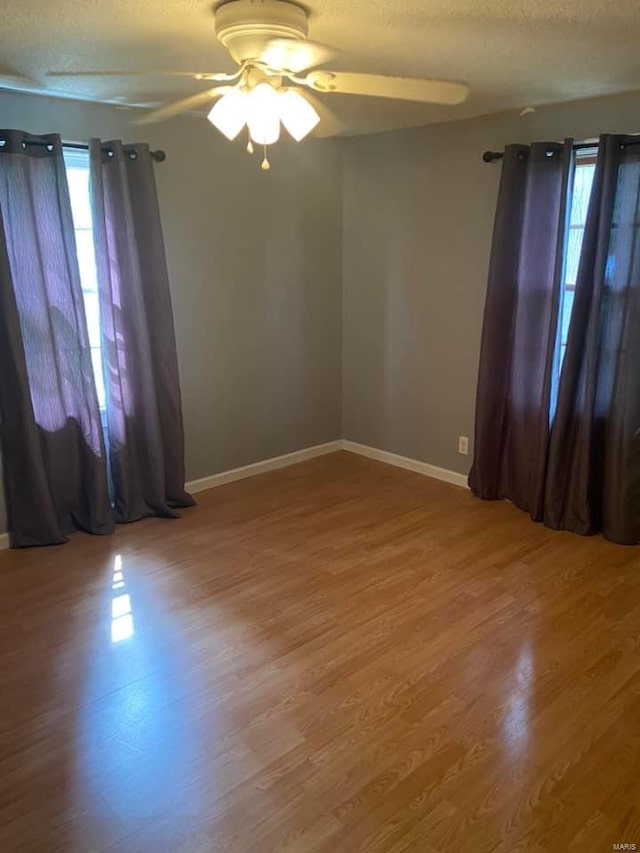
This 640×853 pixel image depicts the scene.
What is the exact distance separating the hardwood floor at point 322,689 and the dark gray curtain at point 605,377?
208 millimetres

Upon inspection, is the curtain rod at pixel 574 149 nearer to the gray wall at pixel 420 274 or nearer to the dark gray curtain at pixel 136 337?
the gray wall at pixel 420 274

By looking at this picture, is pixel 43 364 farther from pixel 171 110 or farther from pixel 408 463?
pixel 408 463

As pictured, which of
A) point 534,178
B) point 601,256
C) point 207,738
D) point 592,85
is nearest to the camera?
point 207,738

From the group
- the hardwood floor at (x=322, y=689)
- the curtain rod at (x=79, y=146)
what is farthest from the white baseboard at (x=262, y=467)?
the curtain rod at (x=79, y=146)

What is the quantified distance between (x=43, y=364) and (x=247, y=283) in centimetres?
139

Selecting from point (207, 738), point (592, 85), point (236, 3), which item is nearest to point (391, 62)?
point (236, 3)

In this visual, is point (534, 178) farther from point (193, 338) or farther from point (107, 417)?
point (107, 417)

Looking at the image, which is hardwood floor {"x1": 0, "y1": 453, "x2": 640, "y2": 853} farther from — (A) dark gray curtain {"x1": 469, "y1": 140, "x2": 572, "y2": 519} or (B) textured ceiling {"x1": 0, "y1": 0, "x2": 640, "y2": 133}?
(B) textured ceiling {"x1": 0, "y1": 0, "x2": 640, "y2": 133}

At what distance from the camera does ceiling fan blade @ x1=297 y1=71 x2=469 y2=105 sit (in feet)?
8.75

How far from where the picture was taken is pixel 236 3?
1.89m

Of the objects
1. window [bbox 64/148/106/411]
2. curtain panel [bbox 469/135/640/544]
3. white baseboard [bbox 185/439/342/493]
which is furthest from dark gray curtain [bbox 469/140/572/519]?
window [bbox 64/148/106/411]

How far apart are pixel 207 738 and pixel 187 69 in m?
2.47

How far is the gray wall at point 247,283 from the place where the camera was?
148 inches

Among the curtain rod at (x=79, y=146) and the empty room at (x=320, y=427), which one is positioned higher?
the curtain rod at (x=79, y=146)
